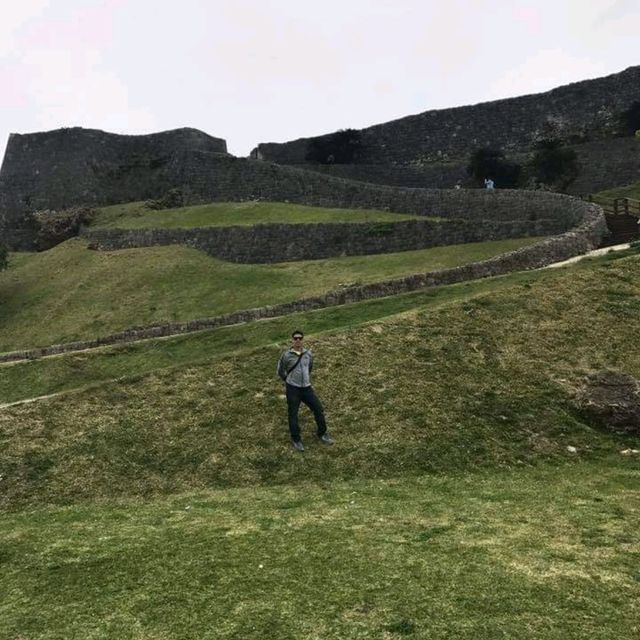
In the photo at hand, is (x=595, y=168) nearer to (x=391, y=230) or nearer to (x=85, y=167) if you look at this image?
(x=391, y=230)

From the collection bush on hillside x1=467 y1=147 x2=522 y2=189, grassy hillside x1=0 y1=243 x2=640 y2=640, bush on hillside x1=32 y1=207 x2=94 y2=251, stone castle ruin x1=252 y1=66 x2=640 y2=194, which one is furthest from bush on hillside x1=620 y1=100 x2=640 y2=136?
bush on hillside x1=32 y1=207 x2=94 y2=251

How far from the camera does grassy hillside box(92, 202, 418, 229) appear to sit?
127ft

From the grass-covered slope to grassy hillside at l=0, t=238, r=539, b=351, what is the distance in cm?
1018

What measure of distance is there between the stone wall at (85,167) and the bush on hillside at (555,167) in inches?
1111

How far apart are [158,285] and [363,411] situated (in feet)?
73.5

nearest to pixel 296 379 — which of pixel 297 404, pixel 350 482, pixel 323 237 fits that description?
pixel 297 404

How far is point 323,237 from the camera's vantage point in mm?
36469

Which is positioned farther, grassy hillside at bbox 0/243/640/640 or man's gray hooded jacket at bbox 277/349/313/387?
man's gray hooded jacket at bbox 277/349/313/387

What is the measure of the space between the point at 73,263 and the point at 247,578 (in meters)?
37.8

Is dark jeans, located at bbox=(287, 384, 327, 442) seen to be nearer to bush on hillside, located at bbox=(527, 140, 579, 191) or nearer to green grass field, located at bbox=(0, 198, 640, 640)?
green grass field, located at bbox=(0, 198, 640, 640)

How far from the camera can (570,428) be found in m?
13.7

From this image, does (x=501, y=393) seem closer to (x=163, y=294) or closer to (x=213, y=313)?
(x=213, y=313)

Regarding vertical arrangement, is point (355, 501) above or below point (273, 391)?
below

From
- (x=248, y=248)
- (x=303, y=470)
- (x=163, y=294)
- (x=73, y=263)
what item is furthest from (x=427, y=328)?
(x=73, y=263)
